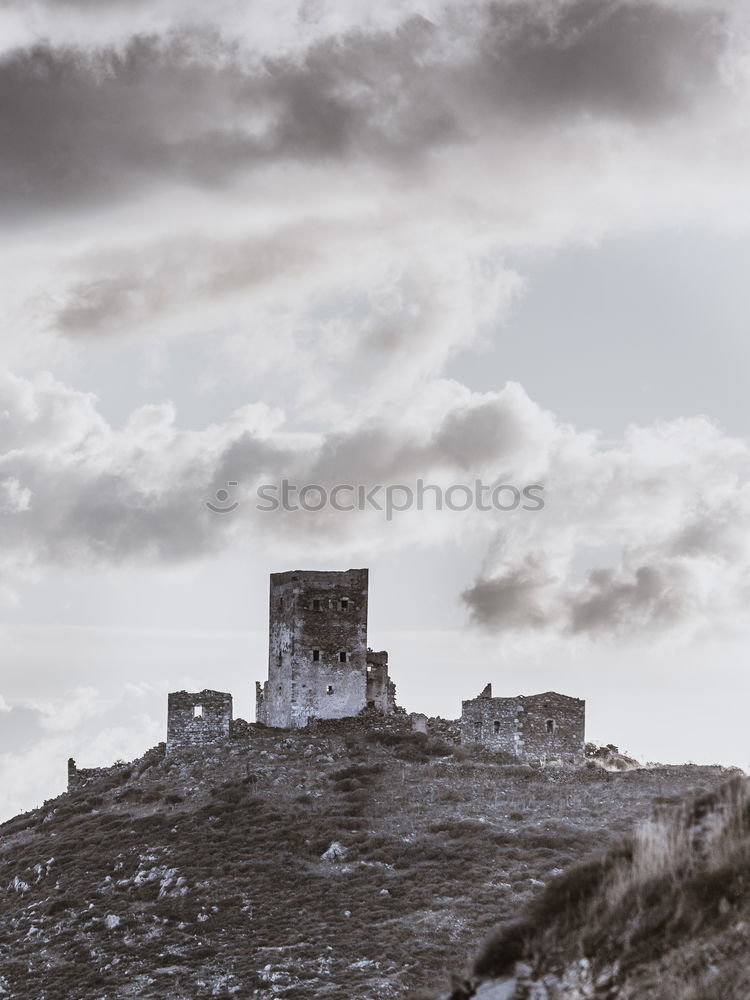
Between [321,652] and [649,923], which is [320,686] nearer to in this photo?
[321,652]

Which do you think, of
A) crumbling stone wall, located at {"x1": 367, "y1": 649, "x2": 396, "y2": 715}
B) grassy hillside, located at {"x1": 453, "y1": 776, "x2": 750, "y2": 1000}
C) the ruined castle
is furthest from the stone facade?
grassy hillside, located at {"x1": 453, "y1": 776, "x2": 750, "y2": 1000}

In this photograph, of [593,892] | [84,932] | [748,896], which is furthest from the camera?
[84,932]

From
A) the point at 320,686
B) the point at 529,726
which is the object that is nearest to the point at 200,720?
the point at 320,686

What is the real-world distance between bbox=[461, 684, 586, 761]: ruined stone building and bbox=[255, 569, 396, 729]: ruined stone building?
715 centimetres

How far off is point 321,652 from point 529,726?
11.9 metres

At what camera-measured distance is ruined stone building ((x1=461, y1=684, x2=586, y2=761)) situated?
2522 inches

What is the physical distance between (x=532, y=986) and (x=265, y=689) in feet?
189

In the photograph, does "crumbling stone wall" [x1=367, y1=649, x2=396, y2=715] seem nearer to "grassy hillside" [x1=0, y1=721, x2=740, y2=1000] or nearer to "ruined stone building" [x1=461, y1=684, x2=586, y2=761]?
"grassy hillside" [x1=0, y1=721, x2=740, y2=1000]

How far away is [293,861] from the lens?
49.5 meters

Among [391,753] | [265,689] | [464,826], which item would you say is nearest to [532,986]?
[464,826]

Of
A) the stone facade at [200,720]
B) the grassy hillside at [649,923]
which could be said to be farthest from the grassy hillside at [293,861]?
the grassy hillside at [649,923]

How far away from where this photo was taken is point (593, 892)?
640 inches

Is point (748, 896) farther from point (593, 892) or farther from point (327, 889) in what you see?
point (327, 889)

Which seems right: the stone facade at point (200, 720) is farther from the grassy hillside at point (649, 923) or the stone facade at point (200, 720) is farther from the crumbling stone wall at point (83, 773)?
the grassy hillside at point (649, 923)
